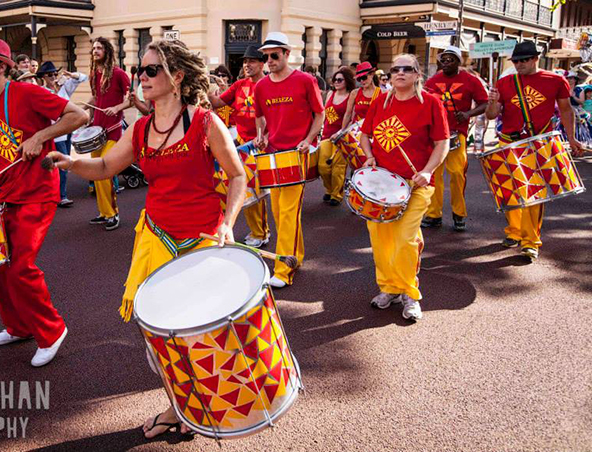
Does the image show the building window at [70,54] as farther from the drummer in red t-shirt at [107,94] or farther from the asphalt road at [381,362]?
the asphalt road at [381,362]

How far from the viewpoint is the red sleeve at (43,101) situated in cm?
364

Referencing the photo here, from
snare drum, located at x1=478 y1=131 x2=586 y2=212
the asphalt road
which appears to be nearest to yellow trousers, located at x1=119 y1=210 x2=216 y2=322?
the asphalt road

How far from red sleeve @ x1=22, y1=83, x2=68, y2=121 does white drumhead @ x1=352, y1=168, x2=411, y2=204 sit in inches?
83.0

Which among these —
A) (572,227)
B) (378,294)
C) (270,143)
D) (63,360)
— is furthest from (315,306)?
(572,227)

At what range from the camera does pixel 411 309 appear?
4562 mm

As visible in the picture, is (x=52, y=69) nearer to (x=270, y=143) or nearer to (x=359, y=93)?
(x=359, y=93)

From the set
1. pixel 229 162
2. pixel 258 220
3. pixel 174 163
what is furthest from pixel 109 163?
pixel 258 220

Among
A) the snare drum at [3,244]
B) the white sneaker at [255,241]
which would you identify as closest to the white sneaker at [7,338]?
the snare drum at [3,244]

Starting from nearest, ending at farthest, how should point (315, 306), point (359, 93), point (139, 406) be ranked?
point (139, 406)
point (315, 306)
point (359, 93)

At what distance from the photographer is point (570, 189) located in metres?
5.49

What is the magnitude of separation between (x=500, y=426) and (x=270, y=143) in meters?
3.29

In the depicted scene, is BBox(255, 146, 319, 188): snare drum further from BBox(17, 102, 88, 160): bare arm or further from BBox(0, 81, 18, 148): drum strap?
BBox(0, 81, 18, 148): drum strap

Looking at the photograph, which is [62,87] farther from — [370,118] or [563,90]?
[563,90]

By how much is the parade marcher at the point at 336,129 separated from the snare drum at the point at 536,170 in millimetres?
3201
